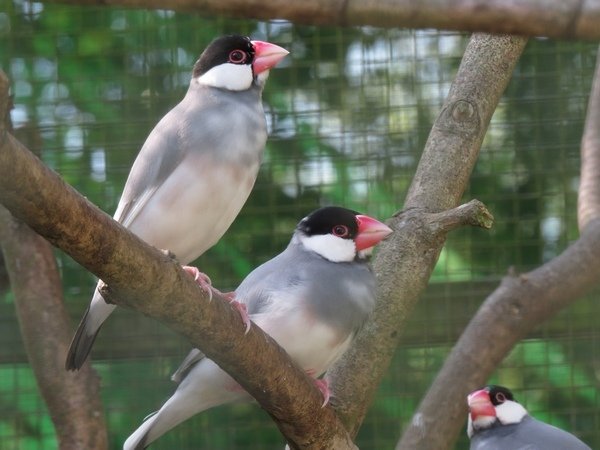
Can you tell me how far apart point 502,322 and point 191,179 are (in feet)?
2.05

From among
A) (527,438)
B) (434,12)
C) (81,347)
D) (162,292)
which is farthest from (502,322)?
(434,12)

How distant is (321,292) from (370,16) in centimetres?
94

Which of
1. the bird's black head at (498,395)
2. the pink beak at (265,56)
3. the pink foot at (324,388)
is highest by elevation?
the pink beak at (265,56)

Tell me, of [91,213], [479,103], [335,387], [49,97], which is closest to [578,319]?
[479,103]

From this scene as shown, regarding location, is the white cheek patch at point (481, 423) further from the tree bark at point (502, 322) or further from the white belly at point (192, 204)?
the white belly at point (192, 204)

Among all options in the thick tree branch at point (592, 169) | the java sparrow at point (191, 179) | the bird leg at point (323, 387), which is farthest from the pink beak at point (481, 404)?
the java sparrow at point (191, 179)

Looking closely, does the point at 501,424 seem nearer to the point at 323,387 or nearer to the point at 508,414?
the point at 508,414

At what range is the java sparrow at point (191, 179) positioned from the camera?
127cm

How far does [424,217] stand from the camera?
144cm

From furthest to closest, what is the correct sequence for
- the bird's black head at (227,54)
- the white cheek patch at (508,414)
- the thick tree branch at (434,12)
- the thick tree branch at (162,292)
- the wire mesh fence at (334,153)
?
the wire mesh fence at (334,153) < the white cheek patch at (508,414) < the bird's black head at (227,54) < the thick tree branch at (162,292) < the thick tree branch at (434,12)

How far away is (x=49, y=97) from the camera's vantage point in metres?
2.15

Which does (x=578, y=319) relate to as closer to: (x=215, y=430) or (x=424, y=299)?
(x=424, y=299)

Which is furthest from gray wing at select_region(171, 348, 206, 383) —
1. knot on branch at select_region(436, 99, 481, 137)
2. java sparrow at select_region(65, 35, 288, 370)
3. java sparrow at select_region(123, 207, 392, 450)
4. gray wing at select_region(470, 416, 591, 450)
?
gray wing at select_region(470, 416, 591, 450)

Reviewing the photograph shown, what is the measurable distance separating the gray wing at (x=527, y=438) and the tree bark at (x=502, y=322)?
0.17 metres
